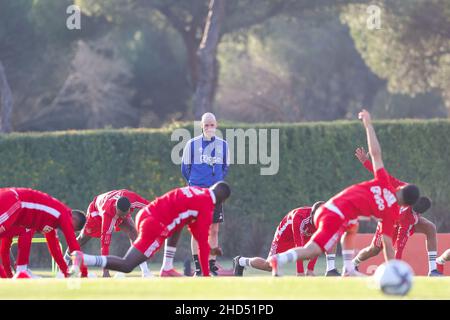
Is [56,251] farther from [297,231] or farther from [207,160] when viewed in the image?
[297,231]

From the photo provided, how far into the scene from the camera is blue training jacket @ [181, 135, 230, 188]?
59.3 feet

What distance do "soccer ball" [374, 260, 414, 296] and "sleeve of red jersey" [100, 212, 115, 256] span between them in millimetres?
6539

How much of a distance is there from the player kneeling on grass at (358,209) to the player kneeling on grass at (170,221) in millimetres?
1143

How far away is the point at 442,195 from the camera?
27.3 m

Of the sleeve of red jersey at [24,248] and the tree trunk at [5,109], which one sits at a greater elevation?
the tree trunk at [5,109]

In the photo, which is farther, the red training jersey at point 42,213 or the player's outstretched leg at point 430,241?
the player's outstretched leg at point 430,241

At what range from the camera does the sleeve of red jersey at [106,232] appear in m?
18.0

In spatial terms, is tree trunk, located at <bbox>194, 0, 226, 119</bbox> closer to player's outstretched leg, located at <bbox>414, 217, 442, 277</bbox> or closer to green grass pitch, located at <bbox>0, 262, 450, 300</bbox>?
player's outstretched leg, located at <bbox>414, 217, 442, 277</bbox>

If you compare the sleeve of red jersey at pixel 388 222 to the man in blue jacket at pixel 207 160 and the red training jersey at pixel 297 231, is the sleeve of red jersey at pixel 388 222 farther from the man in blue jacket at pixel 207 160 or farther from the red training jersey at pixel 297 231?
the man in blue jacket at pixel 207 160

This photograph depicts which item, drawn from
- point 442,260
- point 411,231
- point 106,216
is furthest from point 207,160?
point 442,260

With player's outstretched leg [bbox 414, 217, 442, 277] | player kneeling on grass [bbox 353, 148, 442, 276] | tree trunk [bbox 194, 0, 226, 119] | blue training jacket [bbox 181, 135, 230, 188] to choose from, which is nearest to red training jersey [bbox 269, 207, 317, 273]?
player kneeling on grass [bbox 353, 148, 442, 276]

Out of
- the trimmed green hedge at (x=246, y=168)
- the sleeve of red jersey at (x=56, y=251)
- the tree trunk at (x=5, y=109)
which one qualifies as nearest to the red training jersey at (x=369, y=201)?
the sleeve of red jersey at (x=56, y=251)
